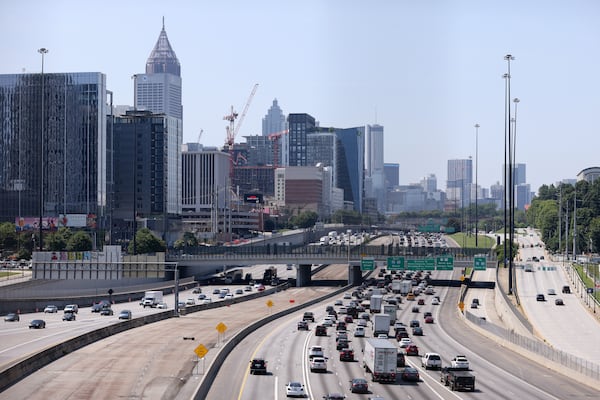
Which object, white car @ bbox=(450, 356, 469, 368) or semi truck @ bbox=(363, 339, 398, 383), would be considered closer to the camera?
semi truck @ bbox=(363, 339, 398, 383)

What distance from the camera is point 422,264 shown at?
470 ft

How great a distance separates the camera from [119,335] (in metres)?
77.2

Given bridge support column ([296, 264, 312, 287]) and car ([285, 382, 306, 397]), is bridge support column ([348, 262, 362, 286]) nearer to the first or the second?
bridge support column ([296, 264, 312, 287])

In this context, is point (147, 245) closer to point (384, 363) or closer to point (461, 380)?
point (384, 363)

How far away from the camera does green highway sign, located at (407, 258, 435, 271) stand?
142875 mm

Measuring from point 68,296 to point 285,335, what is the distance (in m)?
44.3

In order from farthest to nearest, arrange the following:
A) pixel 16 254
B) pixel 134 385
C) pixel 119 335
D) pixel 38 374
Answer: pixel 16 254 < pixel 119 335 < pixel 38 374 < pixel 134 385

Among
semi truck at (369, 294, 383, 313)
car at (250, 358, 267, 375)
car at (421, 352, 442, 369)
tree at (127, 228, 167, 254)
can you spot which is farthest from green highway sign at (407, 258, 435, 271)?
car at (250, 358, 267, 375)

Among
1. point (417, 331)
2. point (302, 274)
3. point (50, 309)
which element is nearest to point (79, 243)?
point (302, 274)

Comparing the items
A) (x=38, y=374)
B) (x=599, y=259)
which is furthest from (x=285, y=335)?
(x=599, y=259)

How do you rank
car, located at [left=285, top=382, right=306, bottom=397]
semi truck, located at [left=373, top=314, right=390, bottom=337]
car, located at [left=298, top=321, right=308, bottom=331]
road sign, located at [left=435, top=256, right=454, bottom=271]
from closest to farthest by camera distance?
car, located at [left=285, top=382, right=306, bottom=397], semi truck, located at [left=373, top=314, right=390, bottom=337], car, located at [left=298, top=321, right=308, bottom=331], road sign, located at [left=435, top=256, right=454, bottom=271]

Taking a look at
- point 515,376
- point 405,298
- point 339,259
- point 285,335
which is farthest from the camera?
point 339,259

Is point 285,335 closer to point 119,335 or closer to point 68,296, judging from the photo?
point 119,335

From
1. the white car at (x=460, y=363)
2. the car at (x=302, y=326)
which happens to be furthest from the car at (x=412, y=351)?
the car at (x=302, y=326)
